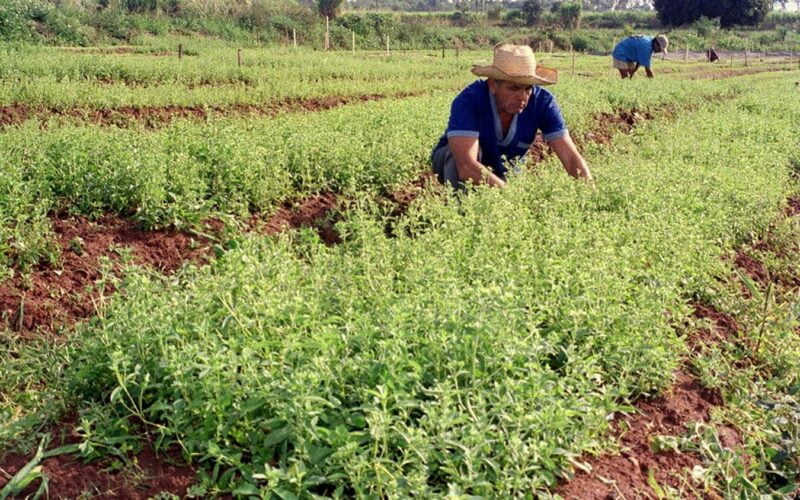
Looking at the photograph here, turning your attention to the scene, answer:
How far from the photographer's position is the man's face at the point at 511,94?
5844 millimetres

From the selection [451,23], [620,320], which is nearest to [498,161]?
[620,320]

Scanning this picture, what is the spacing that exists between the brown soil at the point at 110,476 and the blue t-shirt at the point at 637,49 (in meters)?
20.2

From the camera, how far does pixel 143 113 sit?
12.0m

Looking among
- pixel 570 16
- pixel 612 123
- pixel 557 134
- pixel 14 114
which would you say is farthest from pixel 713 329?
pixel 570 16

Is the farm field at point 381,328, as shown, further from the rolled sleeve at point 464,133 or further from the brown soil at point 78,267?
the rolled sleeve at point 464,133

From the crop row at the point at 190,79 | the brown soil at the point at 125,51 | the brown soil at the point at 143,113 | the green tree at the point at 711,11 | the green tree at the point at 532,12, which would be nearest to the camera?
the brown soil at the point at 143,113

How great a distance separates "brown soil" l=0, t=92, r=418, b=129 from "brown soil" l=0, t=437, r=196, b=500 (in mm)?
7208

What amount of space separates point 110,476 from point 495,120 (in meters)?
4.39

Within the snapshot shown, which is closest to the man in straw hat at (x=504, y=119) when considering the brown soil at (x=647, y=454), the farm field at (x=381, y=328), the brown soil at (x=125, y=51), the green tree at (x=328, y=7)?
the farm field at (x=381, y=328)

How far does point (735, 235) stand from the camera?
6.18 meters

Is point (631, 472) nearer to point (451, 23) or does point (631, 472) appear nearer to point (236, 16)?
point (236, 16)

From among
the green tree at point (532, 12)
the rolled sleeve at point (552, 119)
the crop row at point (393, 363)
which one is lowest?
the crop row at point (393, 363)

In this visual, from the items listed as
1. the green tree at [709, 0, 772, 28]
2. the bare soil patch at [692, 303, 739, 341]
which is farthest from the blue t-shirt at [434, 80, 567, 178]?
the green tree at [709, 0, 772, 28]

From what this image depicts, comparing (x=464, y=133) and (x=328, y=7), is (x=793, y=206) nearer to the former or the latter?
(x=464, y=133)
